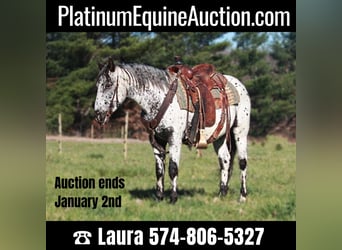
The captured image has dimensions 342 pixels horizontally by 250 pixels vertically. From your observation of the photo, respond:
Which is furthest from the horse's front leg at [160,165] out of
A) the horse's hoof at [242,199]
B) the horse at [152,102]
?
the horse's hoof at [242,199]

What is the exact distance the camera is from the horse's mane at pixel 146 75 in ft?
25.9

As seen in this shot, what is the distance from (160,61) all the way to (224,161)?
92cm

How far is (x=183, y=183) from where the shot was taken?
802cm

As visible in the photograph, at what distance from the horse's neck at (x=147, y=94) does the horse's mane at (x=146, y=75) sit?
0.04 feet

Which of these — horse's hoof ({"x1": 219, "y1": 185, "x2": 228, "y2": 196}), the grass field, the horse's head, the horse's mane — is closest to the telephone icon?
the grass field

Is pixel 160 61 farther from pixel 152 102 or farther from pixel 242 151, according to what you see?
pixel 242 151

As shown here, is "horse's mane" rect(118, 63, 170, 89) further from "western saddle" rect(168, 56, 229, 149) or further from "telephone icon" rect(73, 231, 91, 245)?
"telephone icon" rect(73, 231, 91, 245)

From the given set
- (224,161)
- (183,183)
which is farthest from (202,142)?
(183,183)

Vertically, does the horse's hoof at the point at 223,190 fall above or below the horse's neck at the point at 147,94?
below

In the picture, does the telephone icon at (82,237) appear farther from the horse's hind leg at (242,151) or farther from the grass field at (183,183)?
the horse's hind leg at (242,151)

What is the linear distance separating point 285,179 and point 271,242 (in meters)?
0.50

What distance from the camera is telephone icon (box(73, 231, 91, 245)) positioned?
7.87 metres
